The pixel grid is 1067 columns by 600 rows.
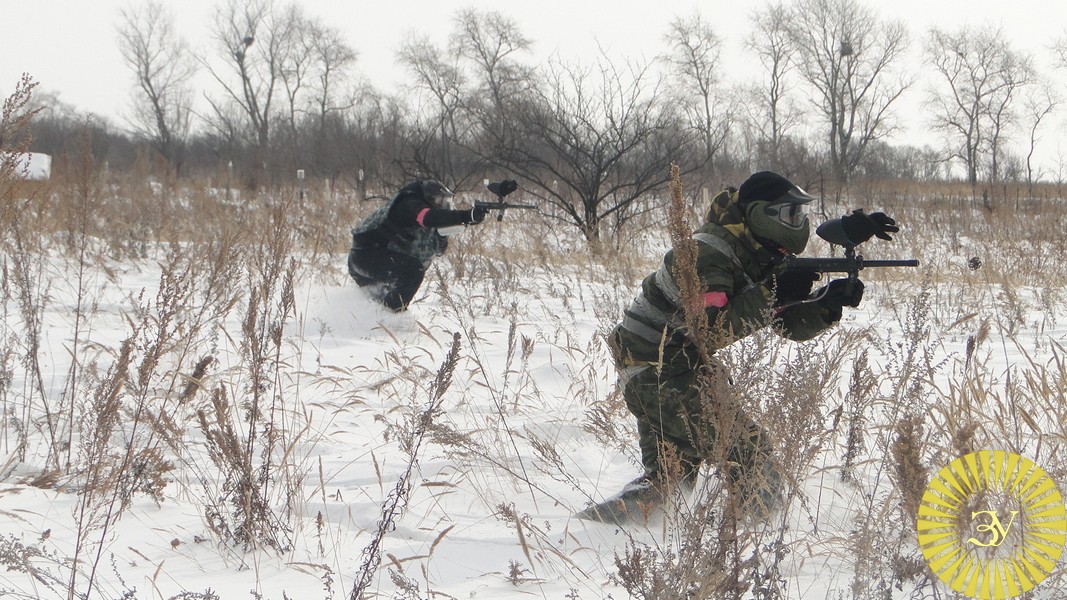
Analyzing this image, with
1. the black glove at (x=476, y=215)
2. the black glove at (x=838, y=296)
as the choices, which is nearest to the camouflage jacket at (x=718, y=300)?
the black glove at (x=838, y=296)

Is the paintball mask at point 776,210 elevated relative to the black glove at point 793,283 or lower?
elevated

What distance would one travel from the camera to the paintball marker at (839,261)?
210 cm

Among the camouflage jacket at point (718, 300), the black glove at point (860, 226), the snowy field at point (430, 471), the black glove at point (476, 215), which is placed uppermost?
the black glove at point (476, 215)

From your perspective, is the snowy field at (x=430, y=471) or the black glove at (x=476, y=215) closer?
the snowy field at (x=430, y=471)

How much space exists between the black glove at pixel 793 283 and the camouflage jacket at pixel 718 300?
0.04 meters

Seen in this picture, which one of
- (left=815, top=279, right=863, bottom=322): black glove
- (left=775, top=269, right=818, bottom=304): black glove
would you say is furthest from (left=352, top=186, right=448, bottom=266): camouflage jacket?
(left=815, top=279, right=863, bottom=322): black glove

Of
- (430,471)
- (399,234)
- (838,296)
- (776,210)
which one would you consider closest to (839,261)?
(838,296)

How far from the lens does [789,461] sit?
1520 millimetres

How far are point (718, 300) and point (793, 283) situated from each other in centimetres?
22

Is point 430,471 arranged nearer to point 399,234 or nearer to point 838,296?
point 838,296

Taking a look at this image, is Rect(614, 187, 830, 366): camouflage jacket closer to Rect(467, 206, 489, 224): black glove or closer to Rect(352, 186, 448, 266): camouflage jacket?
Rect(467, 206, 489, 224): black glove

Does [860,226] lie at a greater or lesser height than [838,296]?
greater

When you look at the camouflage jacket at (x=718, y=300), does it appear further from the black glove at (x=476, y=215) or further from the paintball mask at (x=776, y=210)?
the black glove at (x=476, y=215)

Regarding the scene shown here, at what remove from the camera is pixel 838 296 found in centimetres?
218
